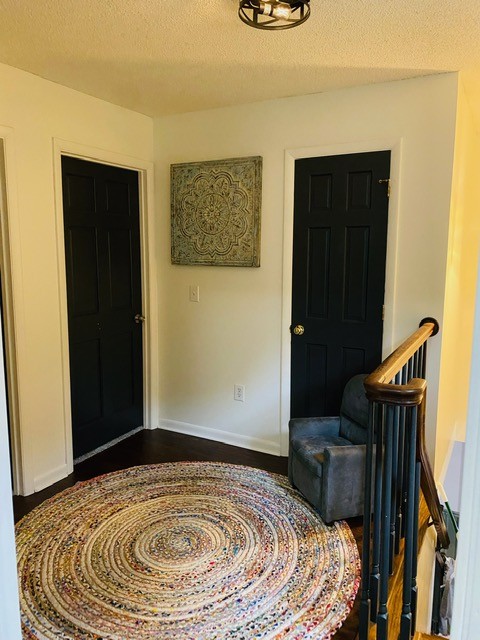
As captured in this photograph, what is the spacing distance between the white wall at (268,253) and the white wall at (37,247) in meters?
0.95

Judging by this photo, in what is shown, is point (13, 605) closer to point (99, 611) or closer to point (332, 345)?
point (99, 611)

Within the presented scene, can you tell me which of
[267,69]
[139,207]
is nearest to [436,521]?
[267,69]

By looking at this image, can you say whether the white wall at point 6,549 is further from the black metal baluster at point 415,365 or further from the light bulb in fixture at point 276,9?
the black metal baluster at point 415,365

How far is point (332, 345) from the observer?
3.22m

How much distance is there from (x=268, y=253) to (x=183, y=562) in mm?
2001

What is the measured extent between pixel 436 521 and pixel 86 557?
1.76m

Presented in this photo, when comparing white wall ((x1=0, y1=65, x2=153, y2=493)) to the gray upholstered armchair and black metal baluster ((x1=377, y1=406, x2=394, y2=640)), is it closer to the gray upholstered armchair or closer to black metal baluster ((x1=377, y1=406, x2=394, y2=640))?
the gray upholstered armchair

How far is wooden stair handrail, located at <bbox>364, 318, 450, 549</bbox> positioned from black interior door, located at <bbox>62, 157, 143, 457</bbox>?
7.03 feet

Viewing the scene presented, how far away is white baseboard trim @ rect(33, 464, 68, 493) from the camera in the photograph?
9.61ft

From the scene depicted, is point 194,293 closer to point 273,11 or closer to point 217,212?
point 217,212

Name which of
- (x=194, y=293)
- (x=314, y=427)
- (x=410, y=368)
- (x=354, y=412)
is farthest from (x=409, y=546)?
(x=194, y=293)

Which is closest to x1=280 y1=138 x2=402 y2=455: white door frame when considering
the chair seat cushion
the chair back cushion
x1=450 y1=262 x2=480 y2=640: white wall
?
the chair back cushion

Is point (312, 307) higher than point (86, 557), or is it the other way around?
point (312, 307)

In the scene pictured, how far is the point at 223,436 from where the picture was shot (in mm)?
3693
